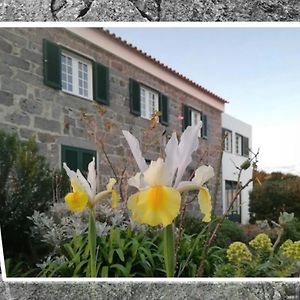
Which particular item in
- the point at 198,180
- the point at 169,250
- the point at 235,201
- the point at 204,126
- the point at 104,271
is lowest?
the point at 104,271

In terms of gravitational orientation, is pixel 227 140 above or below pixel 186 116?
below

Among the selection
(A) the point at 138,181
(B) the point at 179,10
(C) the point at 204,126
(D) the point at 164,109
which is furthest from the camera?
(B) the point at 179,10

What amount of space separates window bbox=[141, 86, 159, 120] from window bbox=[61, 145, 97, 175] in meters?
0.33

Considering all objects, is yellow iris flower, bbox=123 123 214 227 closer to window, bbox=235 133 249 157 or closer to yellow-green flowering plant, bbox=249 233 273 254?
window, bbox=235 133 249 157

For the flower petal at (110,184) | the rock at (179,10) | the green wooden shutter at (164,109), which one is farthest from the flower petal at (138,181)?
the rock at (179,10)

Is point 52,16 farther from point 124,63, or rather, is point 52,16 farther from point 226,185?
point 226,185

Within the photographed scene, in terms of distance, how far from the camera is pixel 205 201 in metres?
3.07

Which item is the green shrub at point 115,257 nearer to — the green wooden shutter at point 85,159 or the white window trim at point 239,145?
the green wooden shutter at point 85,159

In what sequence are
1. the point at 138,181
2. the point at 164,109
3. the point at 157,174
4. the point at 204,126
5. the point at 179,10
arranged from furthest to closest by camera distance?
the point at 179,10, the point at 164,109, the point at 204,126, the point at 138,181, the point at 157,174

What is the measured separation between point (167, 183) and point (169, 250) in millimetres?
457

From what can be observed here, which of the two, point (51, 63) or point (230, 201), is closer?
point (51, 63)

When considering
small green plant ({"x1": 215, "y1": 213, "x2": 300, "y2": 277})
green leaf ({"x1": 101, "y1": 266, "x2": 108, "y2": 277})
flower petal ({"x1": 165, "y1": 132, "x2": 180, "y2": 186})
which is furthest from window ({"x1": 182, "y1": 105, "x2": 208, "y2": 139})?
green leaf ({"x1": 101, "y1": 266, "x2": 108, "y2": 277})

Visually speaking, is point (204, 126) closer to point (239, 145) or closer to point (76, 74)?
point (239, 145)

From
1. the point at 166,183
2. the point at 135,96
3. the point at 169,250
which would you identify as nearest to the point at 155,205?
the point at 166,183
